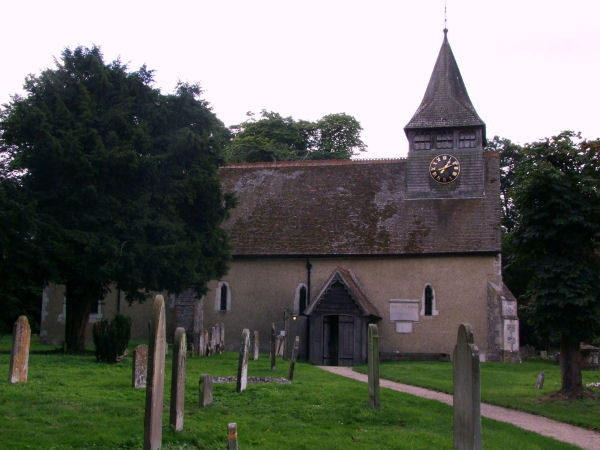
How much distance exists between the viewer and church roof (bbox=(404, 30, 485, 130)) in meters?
33.2

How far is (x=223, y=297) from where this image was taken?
32.3 meters

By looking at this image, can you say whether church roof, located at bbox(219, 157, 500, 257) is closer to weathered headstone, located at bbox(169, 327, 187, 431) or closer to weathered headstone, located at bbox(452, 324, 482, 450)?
weathered headstone, located at bbox(169, 327, 187, 431)

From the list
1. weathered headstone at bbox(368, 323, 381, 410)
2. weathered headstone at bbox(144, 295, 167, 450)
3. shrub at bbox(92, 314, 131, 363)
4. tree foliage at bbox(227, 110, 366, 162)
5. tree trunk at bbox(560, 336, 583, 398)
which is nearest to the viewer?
weathered headstone at bbox(144, 295, 167, 450)

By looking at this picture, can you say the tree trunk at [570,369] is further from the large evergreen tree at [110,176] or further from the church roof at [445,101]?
the church roof at [445,101]

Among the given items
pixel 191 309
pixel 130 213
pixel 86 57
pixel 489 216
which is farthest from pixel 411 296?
pixel 86 57

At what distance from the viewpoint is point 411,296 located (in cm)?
3016

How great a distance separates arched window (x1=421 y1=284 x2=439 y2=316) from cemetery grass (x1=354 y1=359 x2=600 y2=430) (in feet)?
9.67

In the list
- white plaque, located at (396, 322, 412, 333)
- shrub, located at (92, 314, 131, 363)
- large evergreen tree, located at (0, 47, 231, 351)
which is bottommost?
shrub, located at (92, 314, 131, 363)

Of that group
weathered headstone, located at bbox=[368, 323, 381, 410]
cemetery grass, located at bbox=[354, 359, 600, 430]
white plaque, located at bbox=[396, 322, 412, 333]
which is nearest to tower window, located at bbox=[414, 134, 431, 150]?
white plaque, located at bbox=[396, 322, 412, 333]

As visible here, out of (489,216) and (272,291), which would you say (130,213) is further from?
(489,216)

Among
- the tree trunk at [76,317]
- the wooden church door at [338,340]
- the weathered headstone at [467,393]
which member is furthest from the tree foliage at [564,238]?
the tree trunk at [76,317]

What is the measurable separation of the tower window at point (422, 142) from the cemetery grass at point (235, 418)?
66.4ft

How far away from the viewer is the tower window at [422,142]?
3362cm

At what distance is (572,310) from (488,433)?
6666mm
